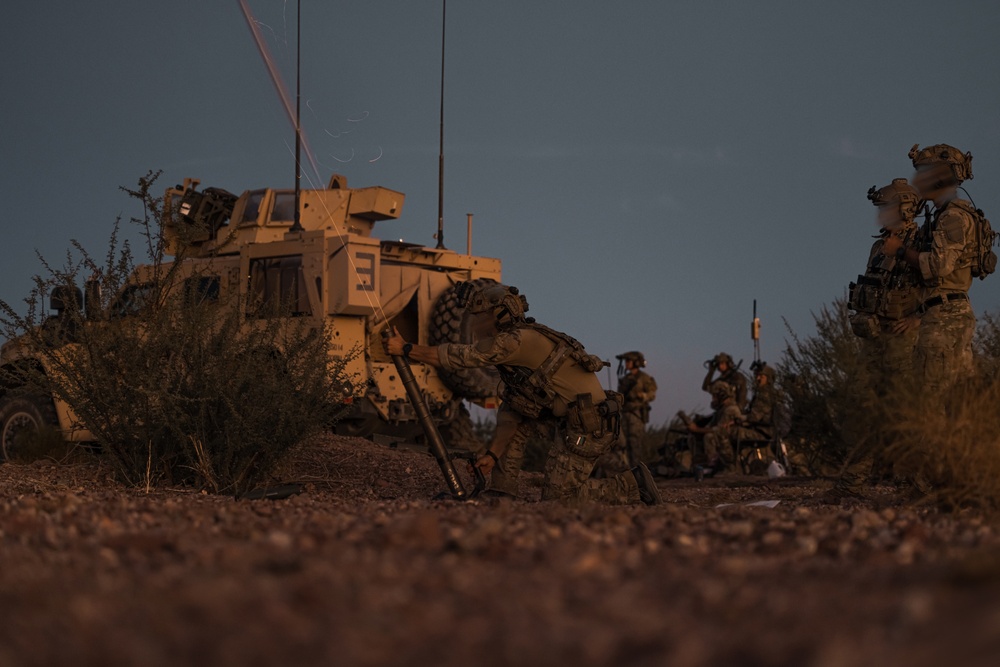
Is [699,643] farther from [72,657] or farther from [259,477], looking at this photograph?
[259,477]

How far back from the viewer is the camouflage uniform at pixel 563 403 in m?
8.24

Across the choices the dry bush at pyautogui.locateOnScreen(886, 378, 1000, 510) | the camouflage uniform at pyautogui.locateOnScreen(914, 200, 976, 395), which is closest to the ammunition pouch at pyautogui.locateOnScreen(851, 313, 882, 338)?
the camouflage uniform at pyautogui.locateOnScreen(914, 200, 976, 395)

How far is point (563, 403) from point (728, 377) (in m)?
9.64

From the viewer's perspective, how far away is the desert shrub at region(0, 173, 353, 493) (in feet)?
30.6

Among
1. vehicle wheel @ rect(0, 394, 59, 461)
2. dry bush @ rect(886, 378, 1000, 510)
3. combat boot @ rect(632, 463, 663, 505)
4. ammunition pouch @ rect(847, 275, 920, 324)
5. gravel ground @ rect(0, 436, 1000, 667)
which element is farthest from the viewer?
vehicle wheel @ rect(0, 394, 59, 461)

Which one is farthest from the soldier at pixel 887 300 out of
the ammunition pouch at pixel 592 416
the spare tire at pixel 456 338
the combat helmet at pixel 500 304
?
the spare tire at pixel 456 338

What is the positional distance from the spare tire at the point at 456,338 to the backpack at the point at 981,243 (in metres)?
6.32

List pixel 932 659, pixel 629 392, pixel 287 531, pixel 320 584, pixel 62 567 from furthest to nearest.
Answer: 1. pixel 629 392
2. pixel 287 531
3. pixel 62 567
4. pixel 320 584
5. pixel 932 659

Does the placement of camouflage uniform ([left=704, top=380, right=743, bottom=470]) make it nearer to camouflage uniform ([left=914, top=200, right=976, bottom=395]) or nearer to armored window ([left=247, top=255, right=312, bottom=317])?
armored window ([left=247, top=255, right=312, bottom=317])

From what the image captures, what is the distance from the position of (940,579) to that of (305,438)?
6.94 metres

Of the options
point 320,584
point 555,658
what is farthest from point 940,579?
point 320,584

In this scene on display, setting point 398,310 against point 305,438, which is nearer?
point 305,438

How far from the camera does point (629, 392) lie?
1730 cm

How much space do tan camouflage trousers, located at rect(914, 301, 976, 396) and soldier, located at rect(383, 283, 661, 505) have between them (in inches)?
79.4
